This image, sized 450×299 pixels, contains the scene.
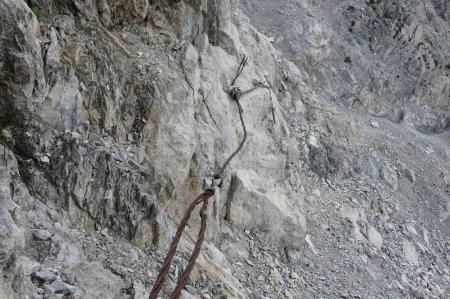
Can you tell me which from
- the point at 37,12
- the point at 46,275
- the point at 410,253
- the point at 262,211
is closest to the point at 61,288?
the point at 46,275

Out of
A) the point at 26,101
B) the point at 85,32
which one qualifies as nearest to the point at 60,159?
the point at 26,101

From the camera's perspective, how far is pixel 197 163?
38.7 feet

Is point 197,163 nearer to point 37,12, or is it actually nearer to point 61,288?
point 37,12

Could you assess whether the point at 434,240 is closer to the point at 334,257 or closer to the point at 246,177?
the point at 334,257

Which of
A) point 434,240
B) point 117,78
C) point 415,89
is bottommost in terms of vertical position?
point 434,240

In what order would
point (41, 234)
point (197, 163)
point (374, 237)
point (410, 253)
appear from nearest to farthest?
point (41, 234), point (197, 163), point (374, 237), point (410, 253)

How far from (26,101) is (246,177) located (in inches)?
301

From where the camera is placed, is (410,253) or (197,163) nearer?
(197,163)

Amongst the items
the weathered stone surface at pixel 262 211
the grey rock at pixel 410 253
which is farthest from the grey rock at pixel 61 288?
the grey rock at pixel 410 253

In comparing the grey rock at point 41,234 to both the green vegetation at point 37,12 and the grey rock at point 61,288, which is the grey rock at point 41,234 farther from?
Result: the green vegetation at point 37,12

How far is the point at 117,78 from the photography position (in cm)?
1063

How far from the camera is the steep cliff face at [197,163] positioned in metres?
8.00

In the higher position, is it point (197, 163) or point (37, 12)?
point (37, 12)

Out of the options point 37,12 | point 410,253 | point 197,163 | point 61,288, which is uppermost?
point 37,12
